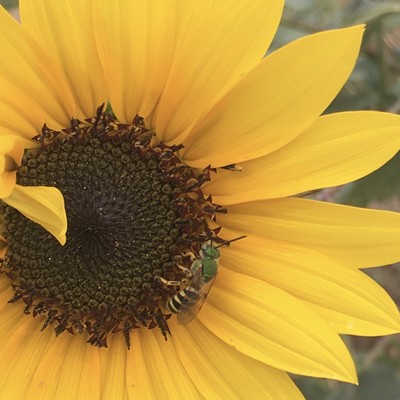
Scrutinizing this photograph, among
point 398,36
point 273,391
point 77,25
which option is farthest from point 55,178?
point 398,36

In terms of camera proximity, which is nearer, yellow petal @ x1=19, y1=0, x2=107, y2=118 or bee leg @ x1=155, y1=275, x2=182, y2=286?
yellow petal @ x1=19, y1=0, x2=107, y2=118

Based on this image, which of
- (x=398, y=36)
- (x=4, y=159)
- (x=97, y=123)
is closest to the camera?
(x=4, y=159)

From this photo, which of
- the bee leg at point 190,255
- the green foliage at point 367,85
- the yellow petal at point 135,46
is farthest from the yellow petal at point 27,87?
the green foliage at point 367,85

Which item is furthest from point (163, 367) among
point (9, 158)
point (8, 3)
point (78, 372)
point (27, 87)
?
point (8, 3)

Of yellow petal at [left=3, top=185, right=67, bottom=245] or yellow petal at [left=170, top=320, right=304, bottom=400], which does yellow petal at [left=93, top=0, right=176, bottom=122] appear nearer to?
yellow petal at [left=3, top=185, right=67, bottom=245]

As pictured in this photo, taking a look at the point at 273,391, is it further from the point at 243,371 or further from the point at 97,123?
the point at 97,123

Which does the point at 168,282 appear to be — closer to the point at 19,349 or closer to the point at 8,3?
the point at 19,349

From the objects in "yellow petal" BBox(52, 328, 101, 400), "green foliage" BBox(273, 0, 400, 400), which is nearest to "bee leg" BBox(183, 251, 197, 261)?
"yellow petal" BBox(52, 328, 101, 400)
